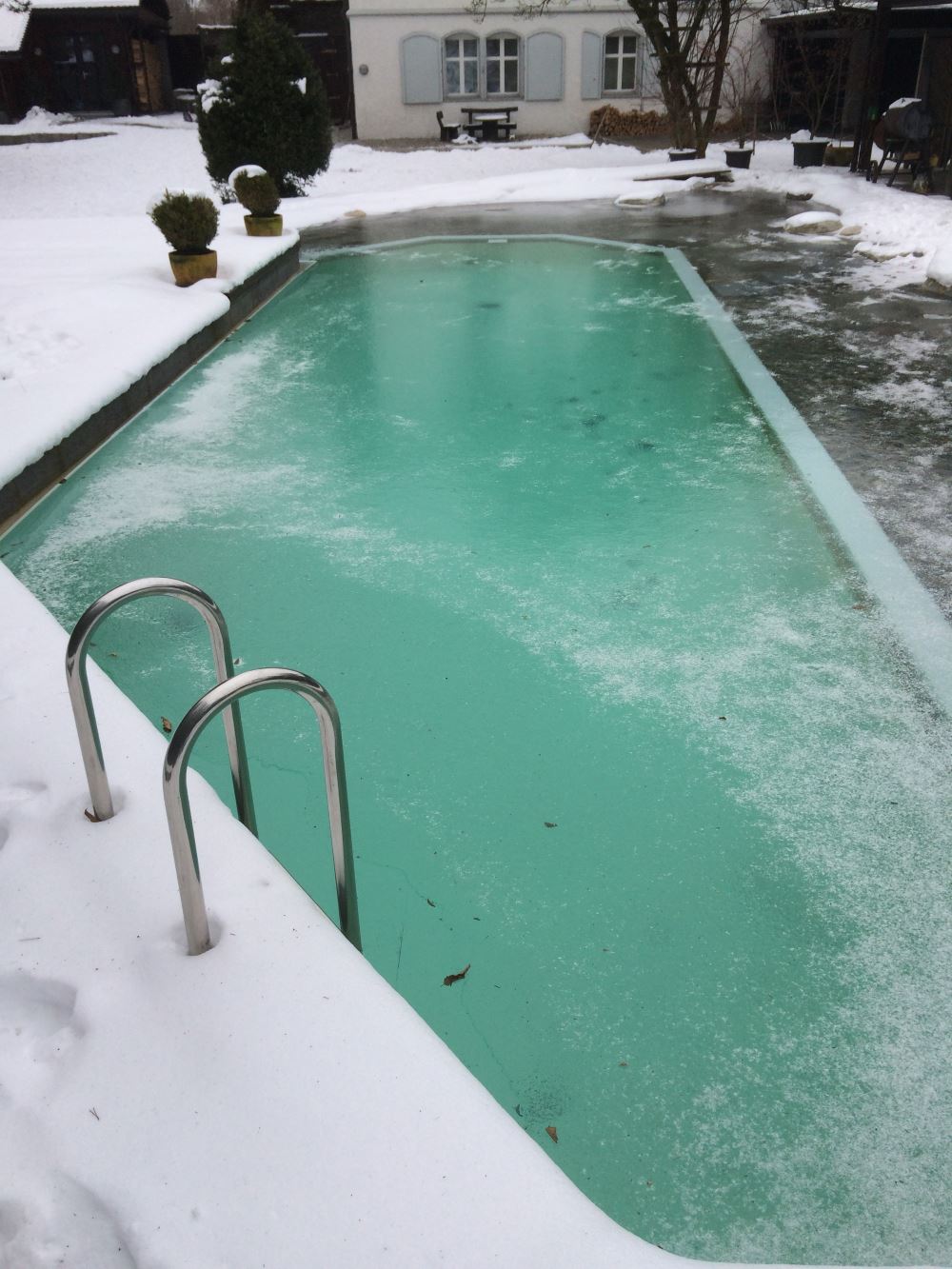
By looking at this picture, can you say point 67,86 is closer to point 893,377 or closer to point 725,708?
point 893,377

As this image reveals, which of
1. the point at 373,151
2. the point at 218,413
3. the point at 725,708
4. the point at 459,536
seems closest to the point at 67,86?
the point at 373,151

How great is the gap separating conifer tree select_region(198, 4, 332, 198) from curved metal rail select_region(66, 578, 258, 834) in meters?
12.6

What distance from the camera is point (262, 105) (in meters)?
12.6

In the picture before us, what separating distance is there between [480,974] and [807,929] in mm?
775

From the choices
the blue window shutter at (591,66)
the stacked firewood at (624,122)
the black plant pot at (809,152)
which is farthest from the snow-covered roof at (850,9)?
the blue window shutter at (591,66)

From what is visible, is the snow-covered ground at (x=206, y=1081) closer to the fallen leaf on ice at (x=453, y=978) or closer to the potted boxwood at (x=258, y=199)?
the fallen leaf on ice at (x=453, y=978)

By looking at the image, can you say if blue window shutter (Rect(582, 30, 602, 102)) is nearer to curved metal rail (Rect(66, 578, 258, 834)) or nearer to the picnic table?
the picnic table

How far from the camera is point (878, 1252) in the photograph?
1.69 metres

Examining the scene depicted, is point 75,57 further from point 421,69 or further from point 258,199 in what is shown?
point 258,199

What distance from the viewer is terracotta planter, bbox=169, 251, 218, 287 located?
27.1ft

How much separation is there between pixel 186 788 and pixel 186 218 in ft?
24.6

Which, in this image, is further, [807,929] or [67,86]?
[67,86]

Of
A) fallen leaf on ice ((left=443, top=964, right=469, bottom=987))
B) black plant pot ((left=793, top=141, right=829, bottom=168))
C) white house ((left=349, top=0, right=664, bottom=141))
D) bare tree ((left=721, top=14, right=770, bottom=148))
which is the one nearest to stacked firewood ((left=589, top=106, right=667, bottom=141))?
white house ((left=349, top=0, right=664, bottom=141))

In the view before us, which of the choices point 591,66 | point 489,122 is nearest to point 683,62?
point 489,122
